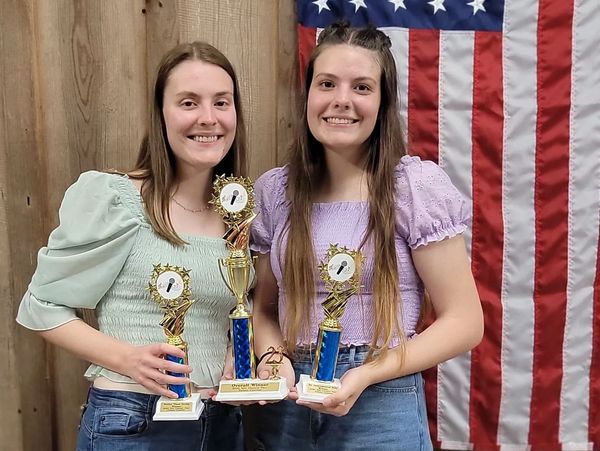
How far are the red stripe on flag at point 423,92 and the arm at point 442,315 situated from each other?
0.50 m

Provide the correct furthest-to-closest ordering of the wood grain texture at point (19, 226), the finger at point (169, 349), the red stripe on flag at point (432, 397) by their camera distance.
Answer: the red stripe on flag at point (432, 397)
the wood grain texture at point (19, 226)
the finger at point (169, 349)

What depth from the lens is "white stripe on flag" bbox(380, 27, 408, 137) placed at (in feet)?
5.39

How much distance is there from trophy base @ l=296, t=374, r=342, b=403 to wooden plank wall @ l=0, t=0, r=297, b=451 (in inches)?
30.7

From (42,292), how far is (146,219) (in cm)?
24

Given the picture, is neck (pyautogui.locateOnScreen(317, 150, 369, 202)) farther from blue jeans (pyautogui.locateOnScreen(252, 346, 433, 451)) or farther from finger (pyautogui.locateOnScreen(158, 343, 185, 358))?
finger (pyautogui.locateOnScreen(158, 343, 185, 358))

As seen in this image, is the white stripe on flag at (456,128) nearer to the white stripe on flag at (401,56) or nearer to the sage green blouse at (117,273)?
the white stripe on flag at (401,56)

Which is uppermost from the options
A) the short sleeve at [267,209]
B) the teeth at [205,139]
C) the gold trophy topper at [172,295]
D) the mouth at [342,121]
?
the mouth at [342,121]

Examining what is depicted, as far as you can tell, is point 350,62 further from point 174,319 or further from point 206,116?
point 174,319

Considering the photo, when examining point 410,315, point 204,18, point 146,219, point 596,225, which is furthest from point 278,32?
point 596,225

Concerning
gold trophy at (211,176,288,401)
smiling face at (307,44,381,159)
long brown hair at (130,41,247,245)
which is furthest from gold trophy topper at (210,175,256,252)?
smiling face at (307,44,381,159)

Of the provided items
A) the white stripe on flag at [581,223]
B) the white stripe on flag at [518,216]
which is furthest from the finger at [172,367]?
the white stripe on flag at [581,223]

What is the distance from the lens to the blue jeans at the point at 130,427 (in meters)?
1.20

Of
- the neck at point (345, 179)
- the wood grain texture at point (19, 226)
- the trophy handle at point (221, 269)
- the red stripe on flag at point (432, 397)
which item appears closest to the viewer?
the trophy handle at point (221, 269)

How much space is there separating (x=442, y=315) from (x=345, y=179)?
36cm
